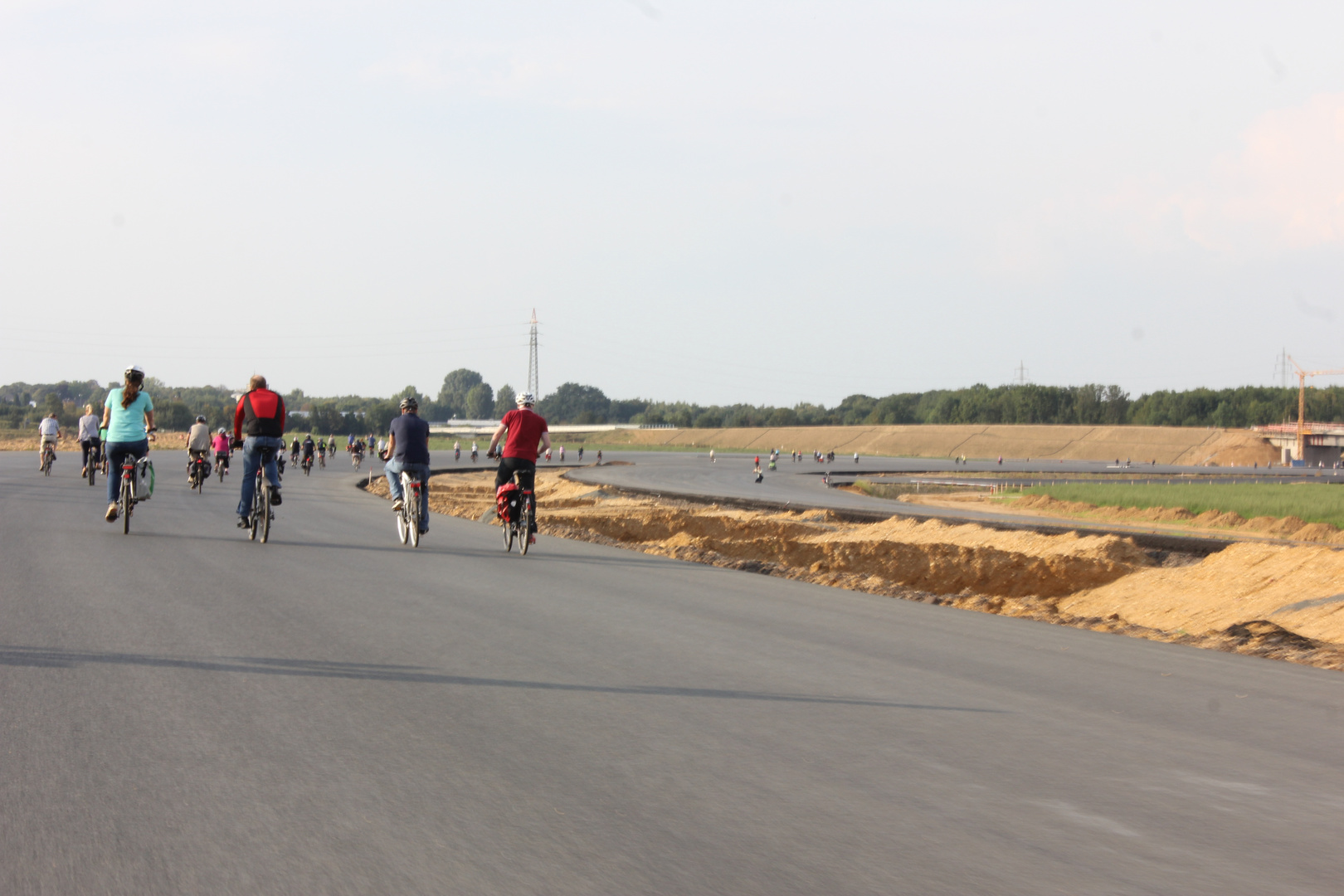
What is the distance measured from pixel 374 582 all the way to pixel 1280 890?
9.28m

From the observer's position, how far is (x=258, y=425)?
1480cm

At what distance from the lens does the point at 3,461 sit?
47.0 metres

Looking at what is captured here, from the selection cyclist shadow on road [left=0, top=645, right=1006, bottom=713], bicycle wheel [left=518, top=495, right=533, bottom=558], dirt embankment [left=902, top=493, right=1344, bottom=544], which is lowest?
dirt embankment [left=902, top=493, right=1344, bottom=544]

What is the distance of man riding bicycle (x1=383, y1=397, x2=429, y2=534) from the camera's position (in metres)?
15.8

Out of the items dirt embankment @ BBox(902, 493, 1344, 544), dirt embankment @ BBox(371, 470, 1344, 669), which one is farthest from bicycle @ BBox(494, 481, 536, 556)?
dirt embankment @ BBox(902, 493, 1344, 544)

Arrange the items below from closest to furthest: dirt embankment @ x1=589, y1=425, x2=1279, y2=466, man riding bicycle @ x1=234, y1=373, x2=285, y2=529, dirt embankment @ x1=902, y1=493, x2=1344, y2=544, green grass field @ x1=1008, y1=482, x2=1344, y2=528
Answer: man riding bicycle @ x1=234, y1=373, x2=285, y2=529 → dirt embankment @ x1=902, y1=493, x2=1344, y2=544 → green grass field @ x1=1008, y1=482, x2=1344, y2=528 → dirt embankment @ x1=589, y1=425, x2=1279, y2=466

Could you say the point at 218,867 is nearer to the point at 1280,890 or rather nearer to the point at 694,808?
the point at 694,808

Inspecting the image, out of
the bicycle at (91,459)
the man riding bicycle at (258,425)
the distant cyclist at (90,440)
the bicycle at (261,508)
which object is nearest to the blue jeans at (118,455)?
the man riding bicycle at (258,425)

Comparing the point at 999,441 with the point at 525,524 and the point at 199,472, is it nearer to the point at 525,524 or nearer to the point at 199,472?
the point at 199,472

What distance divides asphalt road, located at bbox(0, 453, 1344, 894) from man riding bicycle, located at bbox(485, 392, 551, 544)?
489cm

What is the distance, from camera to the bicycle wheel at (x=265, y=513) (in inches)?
597

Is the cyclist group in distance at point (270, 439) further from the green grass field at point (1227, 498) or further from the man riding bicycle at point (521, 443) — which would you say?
the green grass field at point (1227, 498)

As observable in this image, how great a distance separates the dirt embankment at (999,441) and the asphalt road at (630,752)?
125 metres

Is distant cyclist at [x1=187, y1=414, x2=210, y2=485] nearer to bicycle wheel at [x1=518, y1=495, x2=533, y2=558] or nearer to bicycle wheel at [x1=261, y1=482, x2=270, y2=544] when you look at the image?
bicycle wheel at [x1=261, y1=482, x2=270, y2=544]
